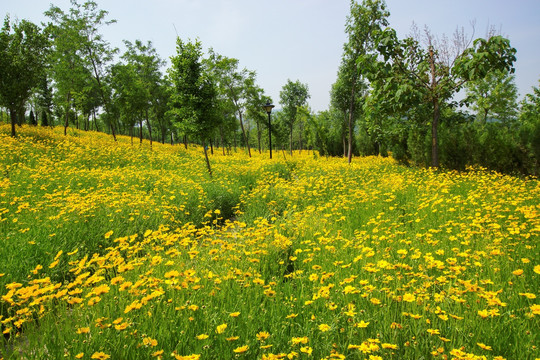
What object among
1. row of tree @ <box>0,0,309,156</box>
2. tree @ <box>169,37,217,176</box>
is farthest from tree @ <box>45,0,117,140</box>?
tree @ <box>169,37,217,176</box>

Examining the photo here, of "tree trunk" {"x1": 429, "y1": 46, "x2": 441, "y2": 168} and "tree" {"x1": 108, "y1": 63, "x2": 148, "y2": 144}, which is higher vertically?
"tree" {"x1": 108, "y1": 63, "x2": 148, "y2": 144}

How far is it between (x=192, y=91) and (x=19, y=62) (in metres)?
12.0

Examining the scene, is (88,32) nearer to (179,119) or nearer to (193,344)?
(179,119)

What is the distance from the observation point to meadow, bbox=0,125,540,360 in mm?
2217

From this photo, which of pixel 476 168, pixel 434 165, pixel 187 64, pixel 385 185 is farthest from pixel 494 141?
pixel 187 64

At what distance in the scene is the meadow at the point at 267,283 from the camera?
87.3 inches

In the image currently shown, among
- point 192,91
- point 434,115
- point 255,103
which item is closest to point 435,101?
point 434,115

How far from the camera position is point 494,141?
12.1 m

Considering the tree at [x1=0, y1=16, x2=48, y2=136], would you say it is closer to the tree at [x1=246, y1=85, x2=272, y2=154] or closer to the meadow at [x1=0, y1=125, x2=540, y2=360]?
the meadow at [x1=0, y1=125, x2=540, y2=360]

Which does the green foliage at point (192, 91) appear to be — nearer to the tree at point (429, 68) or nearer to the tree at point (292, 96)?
the tree at point (429, 68)

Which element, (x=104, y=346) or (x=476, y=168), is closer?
(x=104, y=346)

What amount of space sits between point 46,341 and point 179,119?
1342cm

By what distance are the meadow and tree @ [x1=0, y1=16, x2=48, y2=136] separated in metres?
11.6

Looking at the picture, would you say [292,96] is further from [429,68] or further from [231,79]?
[429,68]
